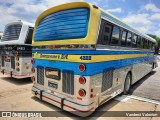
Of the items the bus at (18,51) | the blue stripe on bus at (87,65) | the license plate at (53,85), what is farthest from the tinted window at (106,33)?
the bus at (18,51)

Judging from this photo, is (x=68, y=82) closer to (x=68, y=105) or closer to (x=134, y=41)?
(x=68, y=105)

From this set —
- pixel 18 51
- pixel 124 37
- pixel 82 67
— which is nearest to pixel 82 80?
pixel 82 67

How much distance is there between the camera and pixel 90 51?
3.58 meters

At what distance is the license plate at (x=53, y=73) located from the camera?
4.33 meters

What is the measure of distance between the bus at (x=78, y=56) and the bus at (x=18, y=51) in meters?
2.15

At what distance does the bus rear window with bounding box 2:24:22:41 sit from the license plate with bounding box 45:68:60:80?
3.64 metres

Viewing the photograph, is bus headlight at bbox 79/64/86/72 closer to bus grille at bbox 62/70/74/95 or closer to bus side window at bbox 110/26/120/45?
bus grille at bbox 62/70/74/95

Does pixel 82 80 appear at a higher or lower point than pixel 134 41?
lower

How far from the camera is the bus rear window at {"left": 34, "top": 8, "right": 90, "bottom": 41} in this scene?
3.78m

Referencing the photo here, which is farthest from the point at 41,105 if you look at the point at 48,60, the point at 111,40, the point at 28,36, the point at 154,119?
the point at 28,36

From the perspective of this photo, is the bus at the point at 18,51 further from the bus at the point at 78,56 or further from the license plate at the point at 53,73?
the license plate at the point at 53,73

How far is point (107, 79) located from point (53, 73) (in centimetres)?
159

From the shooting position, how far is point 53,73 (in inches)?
176

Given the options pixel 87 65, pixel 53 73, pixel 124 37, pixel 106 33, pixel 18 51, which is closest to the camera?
pixel 87 65
